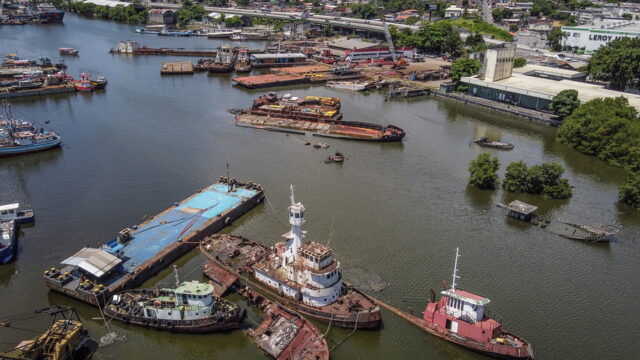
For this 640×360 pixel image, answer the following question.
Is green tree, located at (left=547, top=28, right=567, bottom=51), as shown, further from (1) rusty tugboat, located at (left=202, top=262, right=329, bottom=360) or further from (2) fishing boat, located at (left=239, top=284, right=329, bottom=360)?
(2) fishing boat, located at (left=239, top=284, right=329, bottom=360)

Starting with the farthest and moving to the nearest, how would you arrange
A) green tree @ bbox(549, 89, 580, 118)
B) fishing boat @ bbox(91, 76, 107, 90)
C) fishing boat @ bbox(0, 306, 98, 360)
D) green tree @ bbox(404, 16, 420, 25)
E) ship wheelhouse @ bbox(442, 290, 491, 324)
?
1. green tree @ bbox(404, 16, 420, 25)
2. fishing boat @ bbox(91, 76, 107, 90)
3. green tree @ bbox(549, 89, 580, 118)
4. ship wheelhouse @ bbox(442, 290, 491, 324)
5. fishing boat @ bbox(0, 306, 98, 360)

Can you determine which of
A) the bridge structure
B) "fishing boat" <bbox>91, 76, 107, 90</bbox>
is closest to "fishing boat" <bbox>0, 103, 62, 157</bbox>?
"fishing boat" <bbox>91, 76, 107, 90</bbox>

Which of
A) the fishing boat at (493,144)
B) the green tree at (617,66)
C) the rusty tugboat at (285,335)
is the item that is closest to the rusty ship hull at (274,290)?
the rusty tugboat at (285,335)

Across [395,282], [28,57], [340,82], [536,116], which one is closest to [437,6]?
[340,82]

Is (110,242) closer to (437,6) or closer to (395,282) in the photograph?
(395,282)

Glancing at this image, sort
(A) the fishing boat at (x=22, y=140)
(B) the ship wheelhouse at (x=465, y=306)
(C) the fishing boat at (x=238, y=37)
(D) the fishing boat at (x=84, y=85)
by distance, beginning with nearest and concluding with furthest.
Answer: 1. (B) the ship wheelhouse at (x=465, y=306)
2. (A) the fishing boat at (x=22, y=140)
3. (D) the fishing boat at (x=84, y=85)
4. (C) the fishing boat at (x=238, y=37)

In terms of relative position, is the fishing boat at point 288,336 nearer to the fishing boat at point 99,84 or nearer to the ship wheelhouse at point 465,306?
the ship wheelhouse at point 465,306
